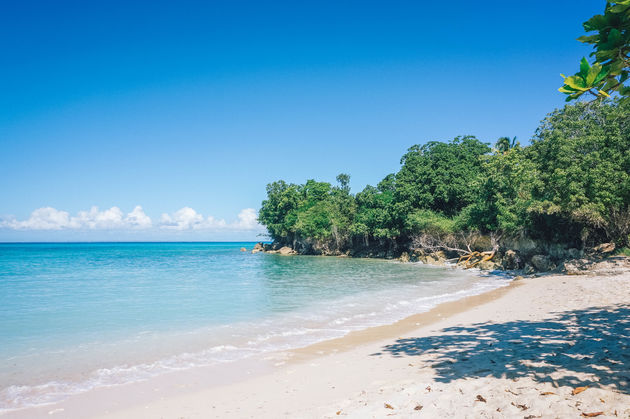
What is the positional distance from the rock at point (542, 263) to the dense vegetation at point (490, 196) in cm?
188

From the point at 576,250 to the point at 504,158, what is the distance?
8.63 meters

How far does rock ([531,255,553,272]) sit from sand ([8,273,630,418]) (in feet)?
43.8

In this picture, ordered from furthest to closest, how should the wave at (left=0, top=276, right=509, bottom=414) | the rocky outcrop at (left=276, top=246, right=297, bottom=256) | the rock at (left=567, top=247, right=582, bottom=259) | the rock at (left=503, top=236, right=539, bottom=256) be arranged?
1. the rocky outcrop at (left=276, top=246, right=297, bottom=256)
2. the rock at (left=503, top=236, right=539, bottom=256)
3. the rock at (left=567, top=247, right=582, bottom=259)
4. the wave at (left=0, top=276, right=509, bottom=414)

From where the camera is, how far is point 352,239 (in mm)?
51188

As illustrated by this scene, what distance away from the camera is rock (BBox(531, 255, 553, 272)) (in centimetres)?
2078

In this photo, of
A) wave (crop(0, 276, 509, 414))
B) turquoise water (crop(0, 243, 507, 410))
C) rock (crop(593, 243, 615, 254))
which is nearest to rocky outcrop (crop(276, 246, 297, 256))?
turquoise water (crop(0, 243, 507, 410))

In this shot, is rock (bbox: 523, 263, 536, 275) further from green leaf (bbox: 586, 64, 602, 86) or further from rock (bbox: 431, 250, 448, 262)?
green leaf (bbox: 586, 64, 602, 86)

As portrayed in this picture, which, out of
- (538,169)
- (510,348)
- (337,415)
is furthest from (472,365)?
(538,169)

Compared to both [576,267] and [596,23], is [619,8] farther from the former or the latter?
[576,267]

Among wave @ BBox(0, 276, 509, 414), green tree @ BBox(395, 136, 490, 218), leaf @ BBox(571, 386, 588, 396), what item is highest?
green tree @ BBox(395, 136, 490, 218)

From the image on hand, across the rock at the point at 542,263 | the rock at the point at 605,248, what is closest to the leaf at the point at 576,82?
the rock at the point at 542,263

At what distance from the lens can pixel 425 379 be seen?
16.2 feet

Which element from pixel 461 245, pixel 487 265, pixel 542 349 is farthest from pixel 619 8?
pixel 461 245

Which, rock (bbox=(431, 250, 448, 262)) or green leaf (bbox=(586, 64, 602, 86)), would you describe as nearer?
green leaf (bbox=(586, 64, 602, 86))
